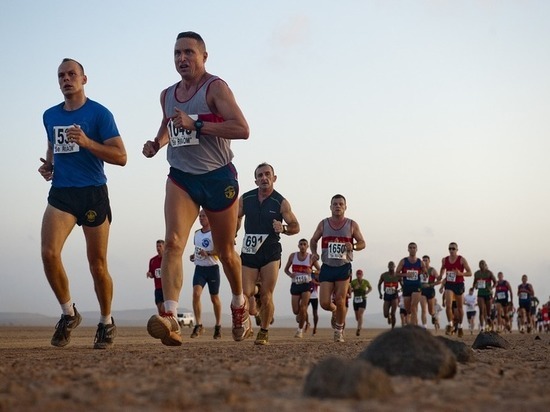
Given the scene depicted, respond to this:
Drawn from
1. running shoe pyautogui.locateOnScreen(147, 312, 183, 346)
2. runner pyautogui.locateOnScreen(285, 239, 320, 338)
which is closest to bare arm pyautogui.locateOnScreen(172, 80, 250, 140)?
running shoe pyautogui.locateOnScreen(147, 312, 183, 346)

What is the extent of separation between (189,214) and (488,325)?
2061 cm

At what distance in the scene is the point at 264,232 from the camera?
1230 cm

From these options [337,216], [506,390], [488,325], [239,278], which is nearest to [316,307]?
[488,325]

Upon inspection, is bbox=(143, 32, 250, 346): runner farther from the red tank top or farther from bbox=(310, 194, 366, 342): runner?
the red tank top

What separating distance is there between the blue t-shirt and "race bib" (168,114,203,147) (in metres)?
1.07

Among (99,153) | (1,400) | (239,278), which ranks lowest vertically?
(1,400)

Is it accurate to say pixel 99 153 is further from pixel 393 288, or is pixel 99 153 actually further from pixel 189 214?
pixel 393 288

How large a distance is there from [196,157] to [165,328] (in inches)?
65.7

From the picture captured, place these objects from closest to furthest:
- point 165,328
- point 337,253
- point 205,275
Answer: point 165,328
point 337,253
point 205,275

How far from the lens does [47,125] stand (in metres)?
9.47

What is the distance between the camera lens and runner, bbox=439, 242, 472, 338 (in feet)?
73.9

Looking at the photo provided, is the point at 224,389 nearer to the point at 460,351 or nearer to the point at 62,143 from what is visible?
the point at 460,351

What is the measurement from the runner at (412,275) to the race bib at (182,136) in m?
15.8

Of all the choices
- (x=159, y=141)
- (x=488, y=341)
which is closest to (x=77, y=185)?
(x=159, y=141)
